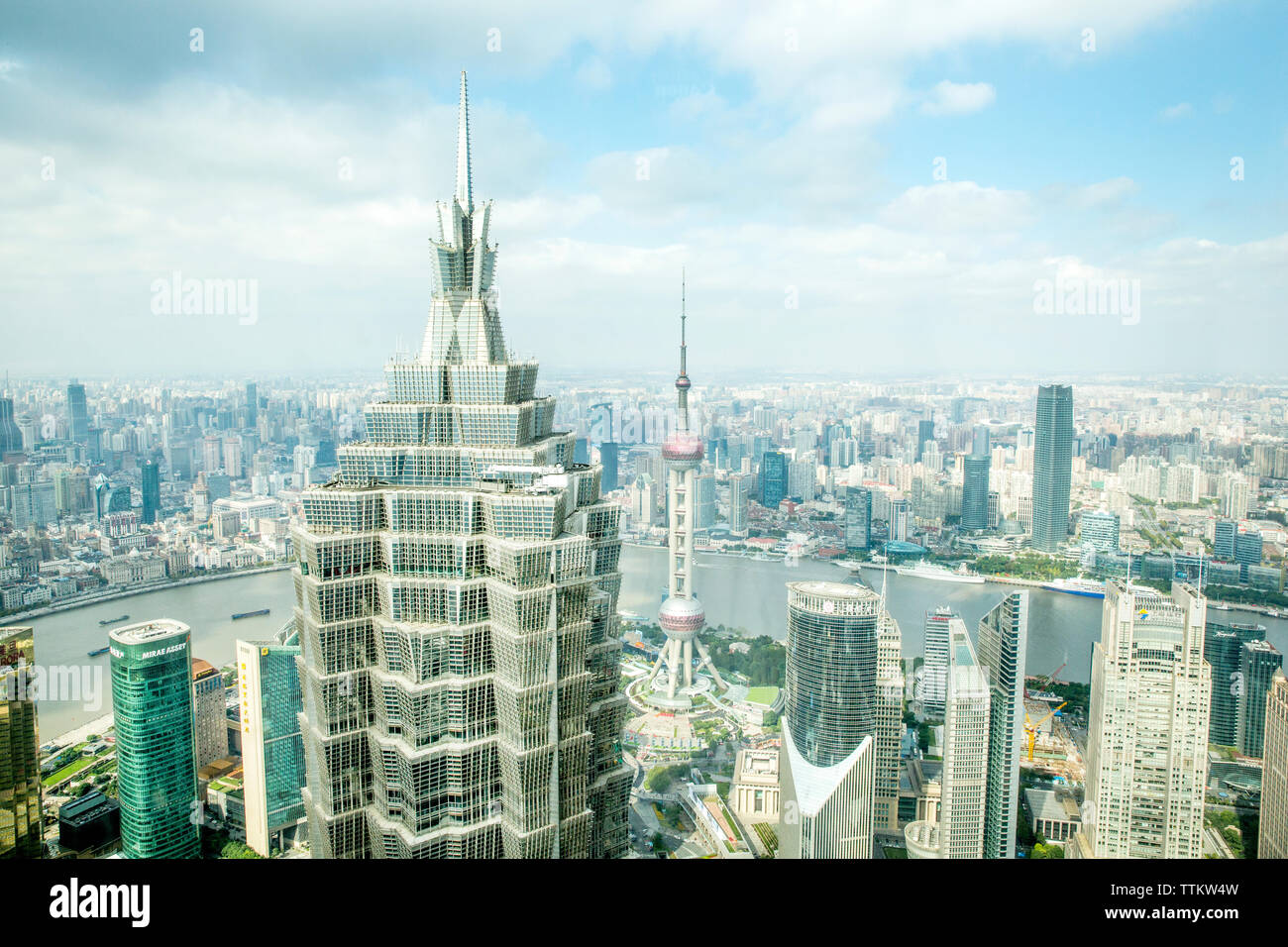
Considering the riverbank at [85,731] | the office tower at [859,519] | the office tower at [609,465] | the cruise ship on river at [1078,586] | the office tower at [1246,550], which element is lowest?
the riverbank at [85,731]

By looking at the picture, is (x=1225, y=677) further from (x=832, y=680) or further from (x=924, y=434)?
(x=924, y=434)

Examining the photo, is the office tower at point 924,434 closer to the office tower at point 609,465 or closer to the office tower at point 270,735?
the office tower at point 609,465

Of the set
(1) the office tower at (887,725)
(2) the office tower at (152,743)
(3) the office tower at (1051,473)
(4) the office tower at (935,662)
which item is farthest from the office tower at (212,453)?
(3) the office tower at (1051,473)

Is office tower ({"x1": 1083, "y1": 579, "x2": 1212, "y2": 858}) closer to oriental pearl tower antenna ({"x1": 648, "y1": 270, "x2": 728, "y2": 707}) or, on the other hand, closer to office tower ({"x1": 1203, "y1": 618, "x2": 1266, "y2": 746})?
office tower ({"x1": 1203, "y1": 618, "x2": 1266, "y2": 746})

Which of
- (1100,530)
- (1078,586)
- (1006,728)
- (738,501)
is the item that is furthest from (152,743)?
(1100,530)
